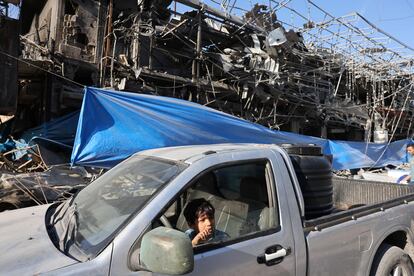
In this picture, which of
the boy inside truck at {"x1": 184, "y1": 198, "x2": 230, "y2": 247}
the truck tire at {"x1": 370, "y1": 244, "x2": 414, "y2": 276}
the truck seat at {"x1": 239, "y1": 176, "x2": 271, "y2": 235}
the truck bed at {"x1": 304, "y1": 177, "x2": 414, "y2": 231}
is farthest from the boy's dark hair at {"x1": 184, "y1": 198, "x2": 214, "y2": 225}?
the truck bed at {"x1": 304, "y1": 177, "x2": 414, "y2": 231}

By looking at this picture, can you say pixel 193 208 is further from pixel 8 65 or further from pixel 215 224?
pixel 8 65

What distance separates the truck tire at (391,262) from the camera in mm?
3621

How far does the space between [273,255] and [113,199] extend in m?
1.13

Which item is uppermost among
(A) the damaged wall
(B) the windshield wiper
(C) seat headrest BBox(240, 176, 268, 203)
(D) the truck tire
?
(A) the damaged wall

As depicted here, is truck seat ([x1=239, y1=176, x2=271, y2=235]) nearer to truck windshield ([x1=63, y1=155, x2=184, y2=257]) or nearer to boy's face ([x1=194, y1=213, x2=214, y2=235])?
boy's face ([x1=194, y1=213, x2=214, y2=235])

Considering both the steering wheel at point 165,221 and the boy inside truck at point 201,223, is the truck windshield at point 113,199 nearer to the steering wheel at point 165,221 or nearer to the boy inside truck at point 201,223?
the steering wheel at point 165,221

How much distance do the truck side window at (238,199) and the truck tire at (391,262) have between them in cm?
138

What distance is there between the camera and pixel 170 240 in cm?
201

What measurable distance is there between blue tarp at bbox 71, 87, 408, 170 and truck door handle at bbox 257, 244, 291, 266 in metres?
4.51

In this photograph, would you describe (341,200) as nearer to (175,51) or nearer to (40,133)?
(40,133)

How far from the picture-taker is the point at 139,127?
717 cm

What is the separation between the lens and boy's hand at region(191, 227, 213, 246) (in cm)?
258

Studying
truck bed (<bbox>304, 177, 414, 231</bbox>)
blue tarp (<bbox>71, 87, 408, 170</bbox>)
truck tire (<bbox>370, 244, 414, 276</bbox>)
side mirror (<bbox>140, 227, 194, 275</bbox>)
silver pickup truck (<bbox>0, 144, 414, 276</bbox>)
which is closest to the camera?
side mirror (<bbox>140, 227, 194, 275</bbox>)

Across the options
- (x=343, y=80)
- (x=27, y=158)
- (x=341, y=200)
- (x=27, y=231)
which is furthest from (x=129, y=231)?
(x=343, y=80)
